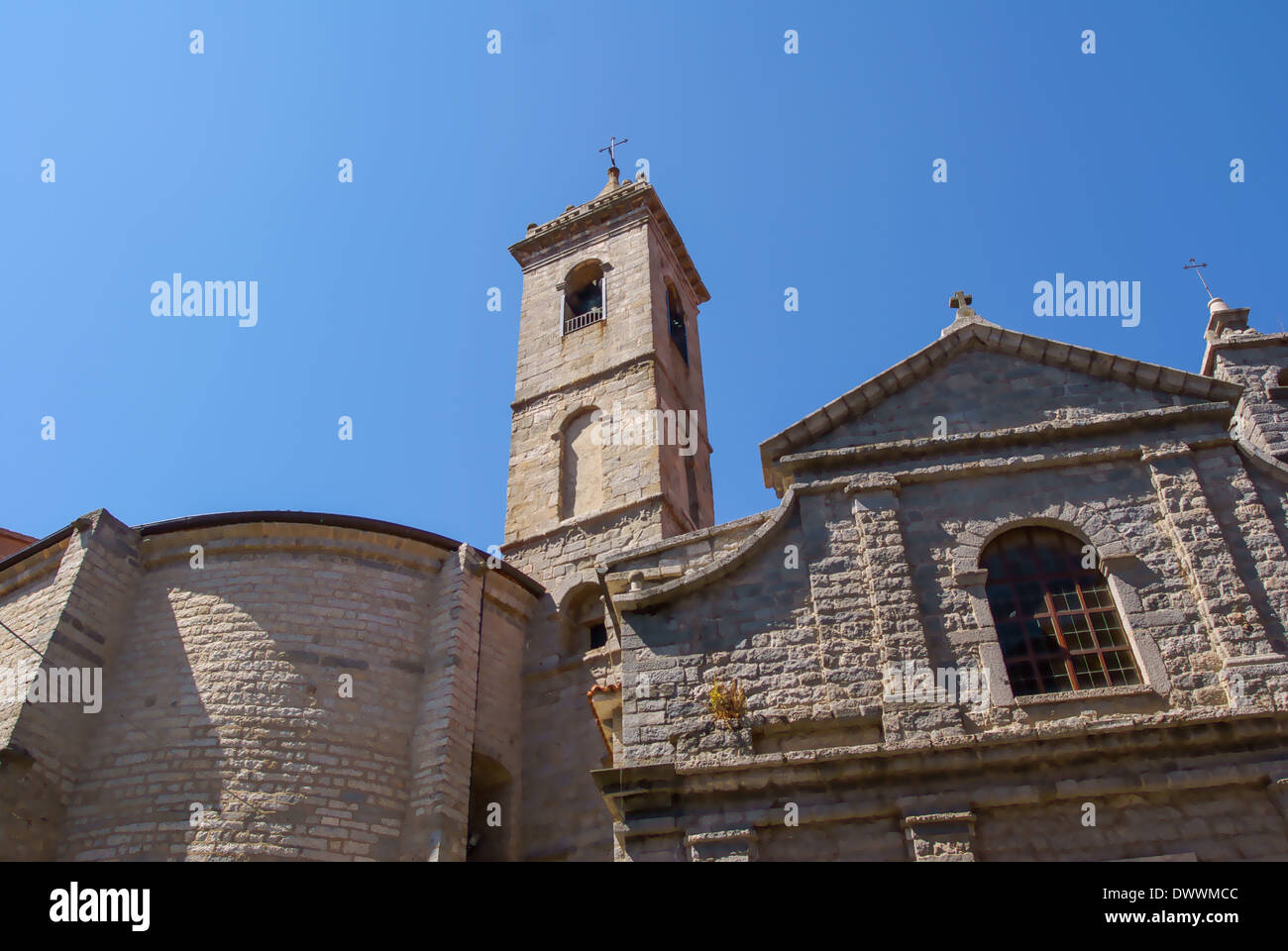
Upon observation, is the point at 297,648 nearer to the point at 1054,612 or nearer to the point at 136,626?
the point at 136,626

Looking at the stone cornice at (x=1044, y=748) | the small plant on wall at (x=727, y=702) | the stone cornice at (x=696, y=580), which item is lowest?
the stone cornice at (x=1044, y=748)

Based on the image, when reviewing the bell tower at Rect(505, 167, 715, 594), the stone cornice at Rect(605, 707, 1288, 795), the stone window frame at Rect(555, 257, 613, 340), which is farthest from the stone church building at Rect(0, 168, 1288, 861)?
the stone window frame at Rect(555, 257, 613, 340)

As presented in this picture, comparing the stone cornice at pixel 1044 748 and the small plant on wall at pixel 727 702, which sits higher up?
the small plant on wall at pixel 727 702

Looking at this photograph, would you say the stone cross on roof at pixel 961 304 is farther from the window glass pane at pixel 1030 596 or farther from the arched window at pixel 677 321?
the arched window at pixel 677 321

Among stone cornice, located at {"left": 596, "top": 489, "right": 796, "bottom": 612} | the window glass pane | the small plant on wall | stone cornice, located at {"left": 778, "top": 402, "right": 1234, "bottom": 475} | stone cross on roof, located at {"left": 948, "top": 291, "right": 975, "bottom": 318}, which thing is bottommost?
the small plant on wall

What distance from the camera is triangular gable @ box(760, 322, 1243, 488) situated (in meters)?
11.8

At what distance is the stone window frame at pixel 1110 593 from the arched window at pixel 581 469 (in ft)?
33.6

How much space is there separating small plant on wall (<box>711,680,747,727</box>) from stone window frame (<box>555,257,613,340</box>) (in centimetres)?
1471

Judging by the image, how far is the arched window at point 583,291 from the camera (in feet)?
81.0

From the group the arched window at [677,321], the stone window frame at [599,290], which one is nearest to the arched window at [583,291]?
the stone window frame at [599,290]

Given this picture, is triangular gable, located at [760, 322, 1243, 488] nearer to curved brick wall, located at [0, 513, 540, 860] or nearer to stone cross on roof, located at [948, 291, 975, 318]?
stone cross on roof, located at [948, 291, 975, 318]

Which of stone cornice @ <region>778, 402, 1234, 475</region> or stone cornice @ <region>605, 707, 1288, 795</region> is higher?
stone cornice @ <region>778, 402, 1234, 475</region>
